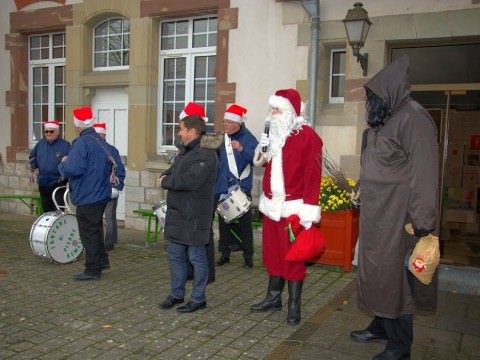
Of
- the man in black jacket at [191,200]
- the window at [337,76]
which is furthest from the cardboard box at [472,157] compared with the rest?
the man in black jacket at [191,200]

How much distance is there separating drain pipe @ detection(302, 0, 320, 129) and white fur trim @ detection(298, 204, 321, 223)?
Answer: 9.64 ft

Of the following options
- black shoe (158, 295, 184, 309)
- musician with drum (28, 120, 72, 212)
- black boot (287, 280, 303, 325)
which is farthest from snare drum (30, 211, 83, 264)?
black boot (287, 280, 303, 325)

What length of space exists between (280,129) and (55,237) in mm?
3222

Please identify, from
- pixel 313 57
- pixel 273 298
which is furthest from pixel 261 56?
pixel 273 298

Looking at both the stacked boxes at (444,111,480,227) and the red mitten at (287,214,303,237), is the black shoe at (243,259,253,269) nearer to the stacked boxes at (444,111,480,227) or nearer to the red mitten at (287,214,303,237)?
the red mitten at (287,214,303,237)

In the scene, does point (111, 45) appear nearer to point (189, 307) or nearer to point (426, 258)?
point (189, 307)

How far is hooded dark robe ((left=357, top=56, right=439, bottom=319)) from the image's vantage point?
10.2ft

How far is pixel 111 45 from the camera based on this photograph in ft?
29.6

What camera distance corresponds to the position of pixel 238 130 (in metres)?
6.10

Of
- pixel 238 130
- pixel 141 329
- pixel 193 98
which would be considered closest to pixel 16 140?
pixel 193 98

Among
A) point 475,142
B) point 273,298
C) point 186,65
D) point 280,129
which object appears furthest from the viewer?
point 186,65

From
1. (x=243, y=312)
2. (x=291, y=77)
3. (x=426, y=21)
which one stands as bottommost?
(x=243, y=312)

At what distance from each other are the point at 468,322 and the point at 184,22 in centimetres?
605

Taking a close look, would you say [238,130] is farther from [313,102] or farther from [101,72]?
[101,72]
